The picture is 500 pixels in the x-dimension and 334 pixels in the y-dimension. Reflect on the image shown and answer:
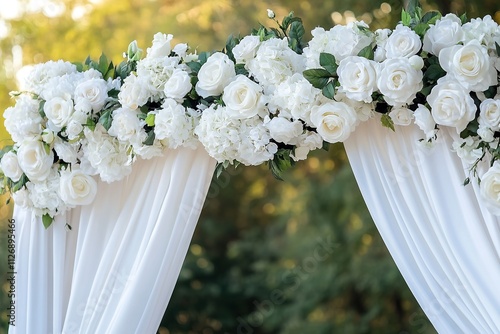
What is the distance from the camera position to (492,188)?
1923mm

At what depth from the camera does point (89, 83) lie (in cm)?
243

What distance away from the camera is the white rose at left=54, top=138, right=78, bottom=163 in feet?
8.04

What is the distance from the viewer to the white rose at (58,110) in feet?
7.91

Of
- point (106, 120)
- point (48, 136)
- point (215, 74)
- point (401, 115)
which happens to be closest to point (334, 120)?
point (401, 115)

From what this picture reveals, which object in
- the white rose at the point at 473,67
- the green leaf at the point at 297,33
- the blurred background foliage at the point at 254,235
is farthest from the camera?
the blurred background foliage at the point at 254,235

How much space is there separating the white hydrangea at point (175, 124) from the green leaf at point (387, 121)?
60 centimetres

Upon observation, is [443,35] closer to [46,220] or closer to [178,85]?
[178,85]

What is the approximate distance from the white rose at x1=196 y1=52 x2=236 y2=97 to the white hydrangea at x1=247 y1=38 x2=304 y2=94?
0.07 metres

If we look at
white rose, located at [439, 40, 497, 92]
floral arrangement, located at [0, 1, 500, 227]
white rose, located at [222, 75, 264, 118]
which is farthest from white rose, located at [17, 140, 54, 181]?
white rose, located at [439, 40, 497, 92]

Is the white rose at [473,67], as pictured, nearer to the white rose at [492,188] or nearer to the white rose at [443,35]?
the white rose at [443,35]

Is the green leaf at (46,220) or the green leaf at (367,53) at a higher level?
the green leaf at (367,53)

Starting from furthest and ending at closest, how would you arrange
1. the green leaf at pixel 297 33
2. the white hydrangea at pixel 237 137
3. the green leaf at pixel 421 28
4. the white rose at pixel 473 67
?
the green leaf at pixel 297 33, the white hydrangea at pixel 237 137, the green leaf at pixel 421 28, the white rose at pixel 473 67

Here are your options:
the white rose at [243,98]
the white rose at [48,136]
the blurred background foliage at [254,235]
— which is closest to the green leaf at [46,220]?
the white rose at [48,136]

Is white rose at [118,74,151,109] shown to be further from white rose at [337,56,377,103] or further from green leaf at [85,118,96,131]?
white rose at [337,56,377,103]
